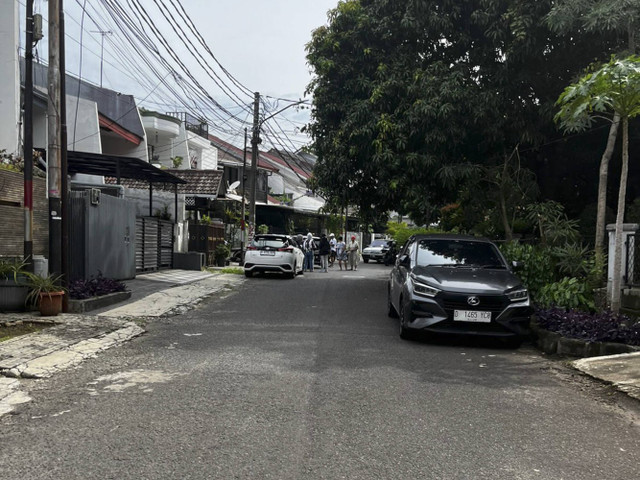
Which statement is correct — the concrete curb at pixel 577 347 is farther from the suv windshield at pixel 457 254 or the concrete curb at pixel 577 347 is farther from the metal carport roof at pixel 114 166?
the metal carport roof at pixel 114 166

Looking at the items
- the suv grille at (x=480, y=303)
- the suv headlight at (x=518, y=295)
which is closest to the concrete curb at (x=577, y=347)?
the suv headlight at (x=518, y=295)

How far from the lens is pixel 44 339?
7660mm

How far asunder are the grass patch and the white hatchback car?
37.1 feet

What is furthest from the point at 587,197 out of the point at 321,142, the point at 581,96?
the point at 581,96

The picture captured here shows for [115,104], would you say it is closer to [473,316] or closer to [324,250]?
[324,250]

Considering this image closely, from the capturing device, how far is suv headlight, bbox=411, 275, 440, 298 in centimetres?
795

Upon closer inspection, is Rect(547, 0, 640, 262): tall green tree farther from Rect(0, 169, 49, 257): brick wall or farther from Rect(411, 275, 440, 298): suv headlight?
Rect(0, 169, 49, 257): brick wall

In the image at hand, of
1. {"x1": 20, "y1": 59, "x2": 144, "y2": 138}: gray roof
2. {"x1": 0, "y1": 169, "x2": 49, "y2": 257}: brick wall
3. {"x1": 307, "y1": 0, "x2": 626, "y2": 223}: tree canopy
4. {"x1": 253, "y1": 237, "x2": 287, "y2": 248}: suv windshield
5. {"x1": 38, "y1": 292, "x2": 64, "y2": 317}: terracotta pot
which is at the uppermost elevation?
{"x1": 20, "y1": 59, "x2": 144, "y2": 138}: gray roof

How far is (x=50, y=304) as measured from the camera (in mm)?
9438

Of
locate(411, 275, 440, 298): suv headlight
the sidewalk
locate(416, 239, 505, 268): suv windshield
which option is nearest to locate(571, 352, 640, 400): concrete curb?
locate(411, 275, 440, 298): suv headlight

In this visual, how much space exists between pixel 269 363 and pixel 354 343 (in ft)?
5.86

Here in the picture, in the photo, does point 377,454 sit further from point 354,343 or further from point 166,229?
point 166,229

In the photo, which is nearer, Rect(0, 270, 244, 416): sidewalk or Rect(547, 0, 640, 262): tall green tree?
Rect(0, 270, 244, 416): sidewalk

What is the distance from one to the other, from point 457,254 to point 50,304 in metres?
6.73
